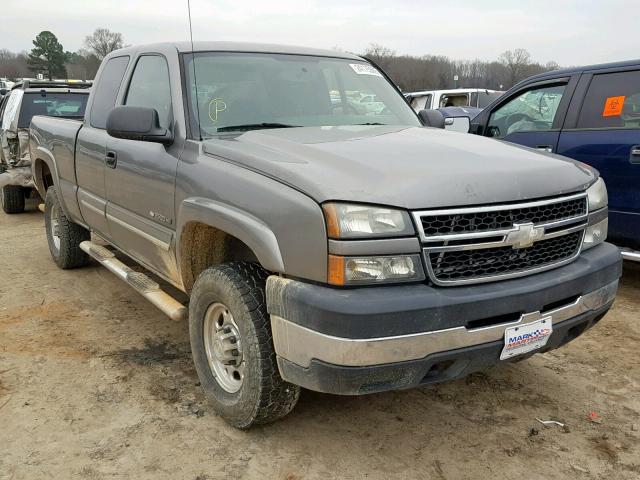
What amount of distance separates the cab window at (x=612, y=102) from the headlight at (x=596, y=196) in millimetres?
2263

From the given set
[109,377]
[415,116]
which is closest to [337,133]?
[415,116]

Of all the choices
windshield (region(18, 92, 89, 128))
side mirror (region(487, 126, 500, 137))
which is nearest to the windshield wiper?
side mirror (region(487, 126, 500, 137))

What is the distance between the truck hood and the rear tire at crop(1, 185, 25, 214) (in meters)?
7.17

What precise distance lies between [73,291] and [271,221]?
3447mm

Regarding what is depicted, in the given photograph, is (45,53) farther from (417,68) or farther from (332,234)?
(332,234)

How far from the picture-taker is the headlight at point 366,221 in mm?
2275

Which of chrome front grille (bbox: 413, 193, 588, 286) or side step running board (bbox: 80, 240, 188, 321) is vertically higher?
A: chrome front grille (bbox: 413, 193, 588, 286)

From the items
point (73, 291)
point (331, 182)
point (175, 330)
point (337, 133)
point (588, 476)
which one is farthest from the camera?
point (73, 291)

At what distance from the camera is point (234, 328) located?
2.92m

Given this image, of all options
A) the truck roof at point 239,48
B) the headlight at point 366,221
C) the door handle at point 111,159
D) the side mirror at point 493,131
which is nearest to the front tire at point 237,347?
the headlight at point 366,221

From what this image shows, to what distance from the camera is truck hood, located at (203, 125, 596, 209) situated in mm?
2350

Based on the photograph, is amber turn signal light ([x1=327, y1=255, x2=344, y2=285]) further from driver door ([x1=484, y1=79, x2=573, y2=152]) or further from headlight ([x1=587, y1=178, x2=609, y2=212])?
driver door ([x1=484, y1=79, x2=573, y2=152])

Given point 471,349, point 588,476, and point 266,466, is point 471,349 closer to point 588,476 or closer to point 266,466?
point 588,476

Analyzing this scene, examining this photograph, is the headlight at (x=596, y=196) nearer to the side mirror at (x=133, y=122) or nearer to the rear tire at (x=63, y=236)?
the side mirror at (x=133, y=122)
